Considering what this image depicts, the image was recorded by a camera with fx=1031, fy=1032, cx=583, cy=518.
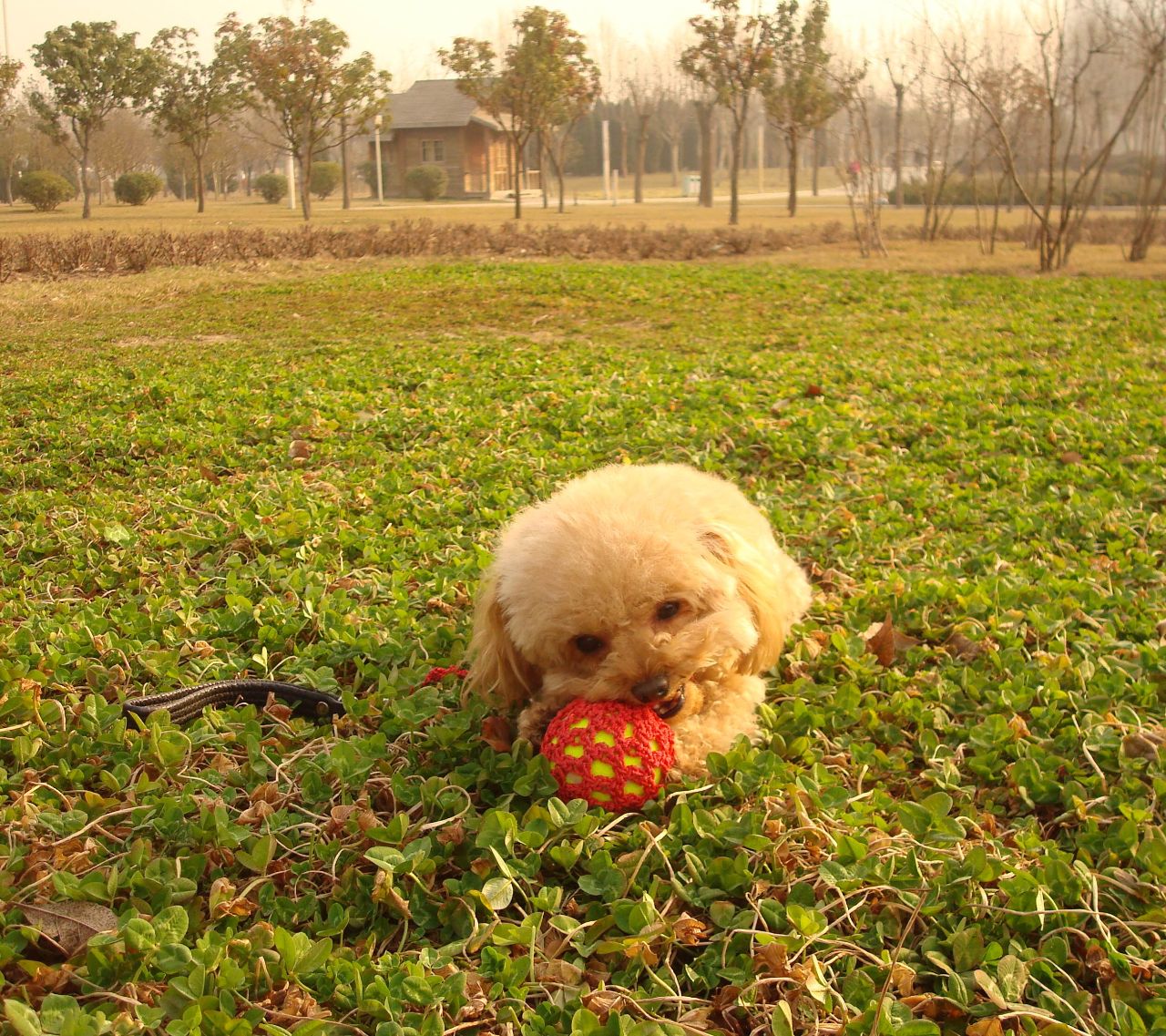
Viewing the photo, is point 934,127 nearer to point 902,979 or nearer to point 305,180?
point 305,180

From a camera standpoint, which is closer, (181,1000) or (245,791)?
(181,1000)

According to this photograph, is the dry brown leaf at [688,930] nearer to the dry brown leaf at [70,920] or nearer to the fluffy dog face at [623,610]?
the fluffy dog face at [623,610]

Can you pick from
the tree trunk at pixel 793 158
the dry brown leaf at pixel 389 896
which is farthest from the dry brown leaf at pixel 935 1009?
the tree trunk at pixel 793 158

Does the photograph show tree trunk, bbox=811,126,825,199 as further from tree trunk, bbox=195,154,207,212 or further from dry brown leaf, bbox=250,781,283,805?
dry brown leaf, bbox=250,781,283,805

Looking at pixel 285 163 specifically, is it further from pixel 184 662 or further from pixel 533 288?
pixel 184 662

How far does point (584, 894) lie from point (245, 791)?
89 cm

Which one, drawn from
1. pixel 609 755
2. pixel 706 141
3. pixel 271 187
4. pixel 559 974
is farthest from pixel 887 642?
pixel 706 141

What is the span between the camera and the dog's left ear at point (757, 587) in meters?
2.68

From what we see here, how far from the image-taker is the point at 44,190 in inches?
503

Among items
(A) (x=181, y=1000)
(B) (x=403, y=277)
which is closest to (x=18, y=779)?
(A) (x=181, y=1000)

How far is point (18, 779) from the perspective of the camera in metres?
2.47

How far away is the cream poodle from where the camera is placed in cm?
247

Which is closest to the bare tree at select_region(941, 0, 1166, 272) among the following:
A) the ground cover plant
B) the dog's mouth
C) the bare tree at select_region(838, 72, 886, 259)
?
the bare tree at select_region(838, 72, 886, 259)

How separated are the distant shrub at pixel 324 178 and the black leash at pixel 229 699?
2279cm
